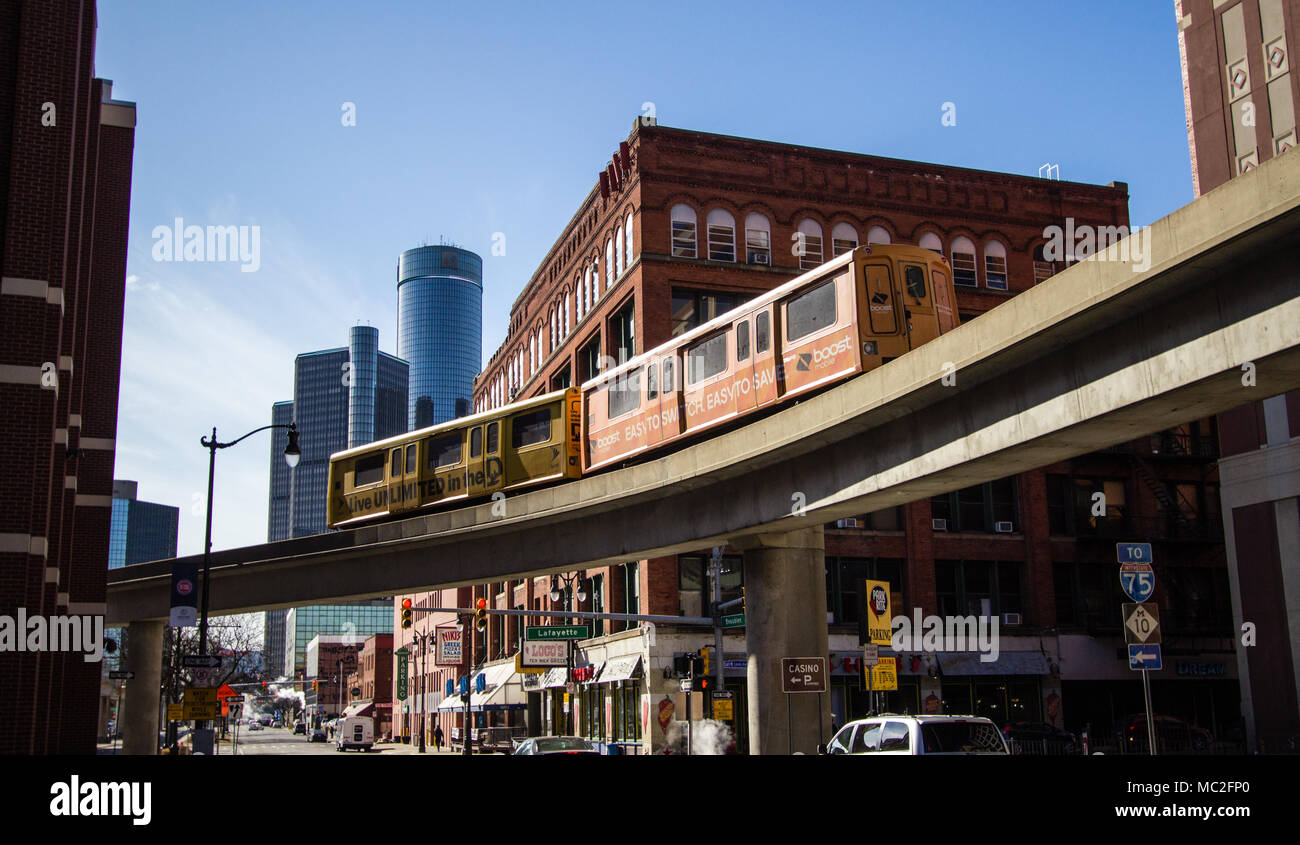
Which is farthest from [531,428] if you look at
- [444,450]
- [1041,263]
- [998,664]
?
[1041,263]

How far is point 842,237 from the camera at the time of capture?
4991cm

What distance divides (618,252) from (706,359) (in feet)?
85.3

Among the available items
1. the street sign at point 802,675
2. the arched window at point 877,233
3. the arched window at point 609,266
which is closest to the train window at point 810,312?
the street sign at point 802,675

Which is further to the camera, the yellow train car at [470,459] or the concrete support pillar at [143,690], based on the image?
the concrete support pillar at [143,690]

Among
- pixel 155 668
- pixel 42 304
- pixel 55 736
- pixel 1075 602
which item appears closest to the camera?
pixel 42 304

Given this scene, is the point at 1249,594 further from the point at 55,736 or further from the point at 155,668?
the point at 155,668

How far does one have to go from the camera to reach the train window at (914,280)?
75.3ft

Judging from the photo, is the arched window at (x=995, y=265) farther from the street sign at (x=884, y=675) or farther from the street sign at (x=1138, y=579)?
the street sign at (x=1138, y=579)

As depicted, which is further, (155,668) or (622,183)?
(622,183)
